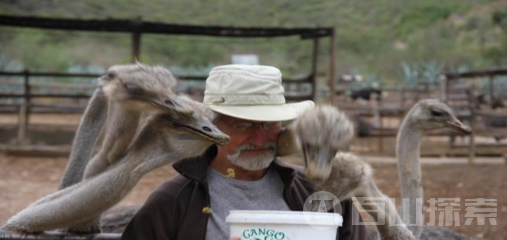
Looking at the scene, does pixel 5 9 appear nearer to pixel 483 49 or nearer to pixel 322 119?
pixel 322 119

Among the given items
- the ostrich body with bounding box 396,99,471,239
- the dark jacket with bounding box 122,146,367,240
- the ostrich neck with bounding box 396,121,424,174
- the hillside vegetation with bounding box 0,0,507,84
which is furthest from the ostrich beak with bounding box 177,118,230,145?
the hillside vegetation with bounding box 0,0,507,84

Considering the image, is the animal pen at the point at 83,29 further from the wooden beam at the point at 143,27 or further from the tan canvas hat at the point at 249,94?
the tan canvas hat at the point at 249,94

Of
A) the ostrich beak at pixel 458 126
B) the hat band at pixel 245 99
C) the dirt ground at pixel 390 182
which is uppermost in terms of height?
the hat band at pixel 245 99

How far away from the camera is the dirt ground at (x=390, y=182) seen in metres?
7.64

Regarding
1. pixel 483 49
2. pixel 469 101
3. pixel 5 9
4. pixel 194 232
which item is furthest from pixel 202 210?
pixel 483 49

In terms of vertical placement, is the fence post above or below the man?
below

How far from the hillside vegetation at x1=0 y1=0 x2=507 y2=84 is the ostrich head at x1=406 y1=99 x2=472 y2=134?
40.6ft

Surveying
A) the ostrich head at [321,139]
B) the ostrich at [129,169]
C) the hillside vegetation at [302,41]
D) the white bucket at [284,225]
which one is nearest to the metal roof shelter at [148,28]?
the hillside vegetation at [302,41]

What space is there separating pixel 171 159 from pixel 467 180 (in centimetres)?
788

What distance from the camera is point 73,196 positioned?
3.08 m

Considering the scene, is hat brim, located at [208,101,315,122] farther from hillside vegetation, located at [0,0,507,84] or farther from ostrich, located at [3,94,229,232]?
hillside vegetation, located at [0,0,507,84]

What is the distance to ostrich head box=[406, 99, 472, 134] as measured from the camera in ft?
13.4

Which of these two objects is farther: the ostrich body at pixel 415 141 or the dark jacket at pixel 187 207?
the ostrich body at pixel 415 141

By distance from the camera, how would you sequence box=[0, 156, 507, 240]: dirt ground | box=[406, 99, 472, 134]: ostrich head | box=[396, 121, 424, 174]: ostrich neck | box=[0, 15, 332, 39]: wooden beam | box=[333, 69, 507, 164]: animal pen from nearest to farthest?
1. box=[396, 121, 424, 174]: ostrich neck
2. box=[406, 99, 472, 134]: ostrich head
3. box=[0, 156, 507, 240]: dirt ground
4. box=[0, 15, 332, 39]: wooden beam
5. box=[333, 69, 507, 164]: animal pen
